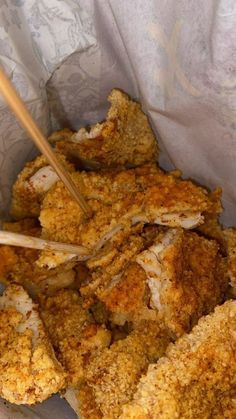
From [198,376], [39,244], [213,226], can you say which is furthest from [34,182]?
[198,376]

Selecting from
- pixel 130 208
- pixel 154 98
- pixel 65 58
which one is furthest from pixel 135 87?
pixel 130 208

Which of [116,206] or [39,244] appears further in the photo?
[116,206]

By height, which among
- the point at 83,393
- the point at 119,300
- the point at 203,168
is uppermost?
the point at 203,168

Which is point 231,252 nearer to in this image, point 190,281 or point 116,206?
point 190,281

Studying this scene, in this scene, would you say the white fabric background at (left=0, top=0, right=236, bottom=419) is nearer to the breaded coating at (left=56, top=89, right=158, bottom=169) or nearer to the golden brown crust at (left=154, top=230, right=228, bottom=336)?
the breaded coating at (left=56, top=89, right=158, bottom=169)

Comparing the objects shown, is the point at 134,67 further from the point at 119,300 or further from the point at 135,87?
the point at 119,300

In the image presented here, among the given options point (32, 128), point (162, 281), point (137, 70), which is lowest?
point (162, 281)
